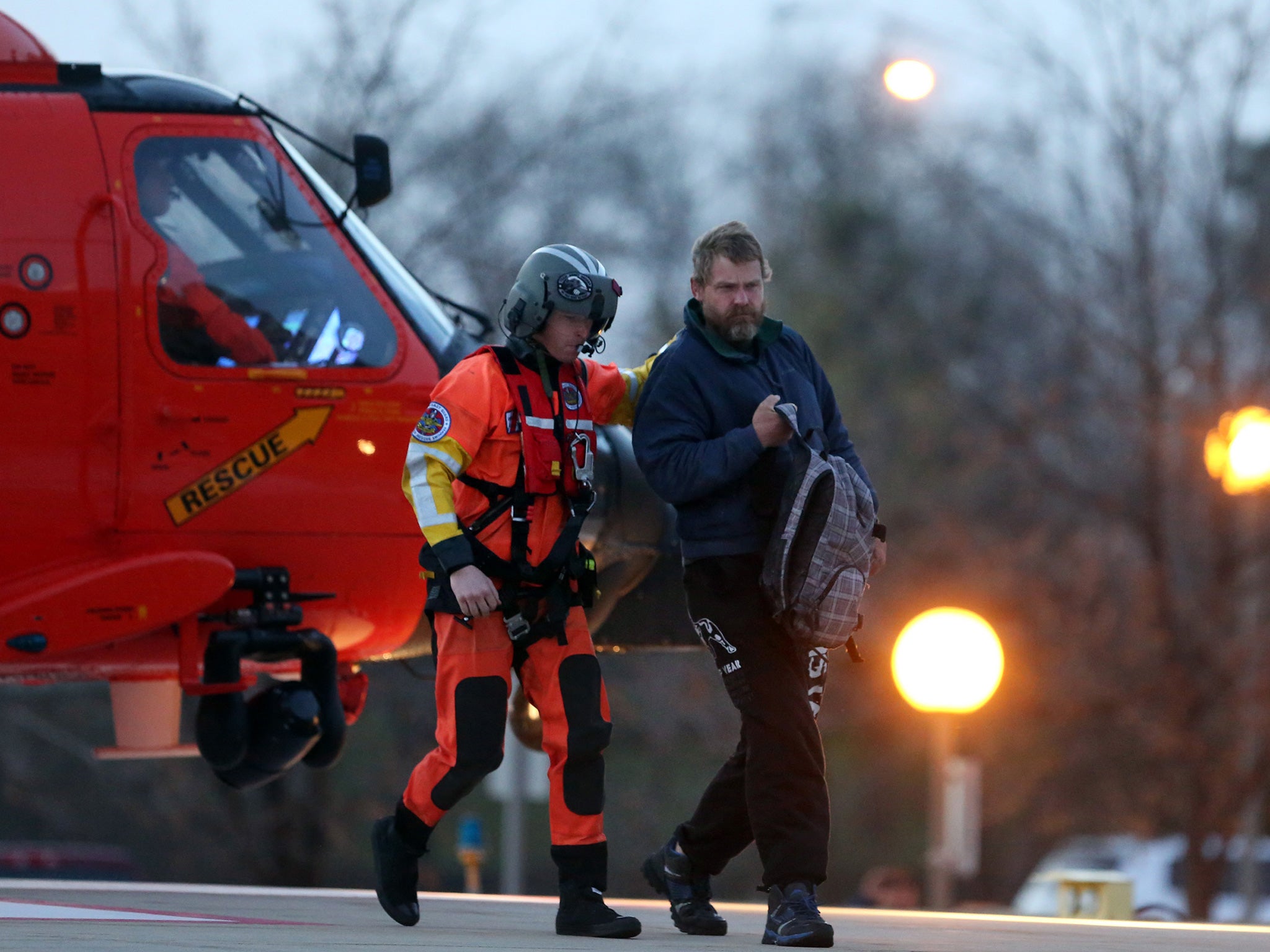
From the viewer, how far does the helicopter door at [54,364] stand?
274 inches

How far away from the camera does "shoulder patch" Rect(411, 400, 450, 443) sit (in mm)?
5172

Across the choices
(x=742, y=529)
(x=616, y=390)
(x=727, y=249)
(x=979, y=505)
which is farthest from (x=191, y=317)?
(x=979, y=505)

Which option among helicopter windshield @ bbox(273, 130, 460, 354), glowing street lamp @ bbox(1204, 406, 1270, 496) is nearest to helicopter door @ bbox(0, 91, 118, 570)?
helicopter windshield @ bbox(273, 130, 460, 354)

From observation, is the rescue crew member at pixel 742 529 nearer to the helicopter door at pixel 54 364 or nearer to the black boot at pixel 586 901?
the black boot at pixel 586 901

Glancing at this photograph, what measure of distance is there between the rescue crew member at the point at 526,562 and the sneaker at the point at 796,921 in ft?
1.34

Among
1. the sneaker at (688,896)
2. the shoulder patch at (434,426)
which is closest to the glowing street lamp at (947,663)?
the sneaker at (688,896)

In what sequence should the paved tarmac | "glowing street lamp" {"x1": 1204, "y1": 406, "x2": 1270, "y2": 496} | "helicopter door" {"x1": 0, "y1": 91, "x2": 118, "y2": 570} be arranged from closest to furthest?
the paved tarmac → "helicopter door" {"x1": 0, "y1": 91, "x2": 118, "y2": 570} → "glowing street lamp" {"x1": 1204, "y1": 406, "x2": 1270, "y2": 496}

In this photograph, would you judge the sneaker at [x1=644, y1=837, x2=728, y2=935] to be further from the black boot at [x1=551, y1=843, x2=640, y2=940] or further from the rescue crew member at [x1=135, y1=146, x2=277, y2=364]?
the rescue crew member at [x1=135, y1=146, x2=277, y2=364]

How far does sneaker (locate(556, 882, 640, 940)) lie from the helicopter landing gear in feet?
7.32

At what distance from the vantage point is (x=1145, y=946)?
5160mm

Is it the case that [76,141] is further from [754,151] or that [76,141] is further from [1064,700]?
[754,151]

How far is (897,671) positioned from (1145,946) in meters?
4.22

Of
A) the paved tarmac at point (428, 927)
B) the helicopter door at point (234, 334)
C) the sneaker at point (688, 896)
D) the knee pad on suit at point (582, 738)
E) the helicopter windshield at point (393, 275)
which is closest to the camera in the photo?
the paved tarmac at point (428, 927)

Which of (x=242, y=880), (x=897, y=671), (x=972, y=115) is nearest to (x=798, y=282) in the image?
(x=972, y=115)
